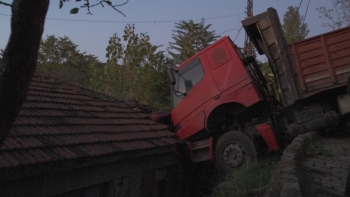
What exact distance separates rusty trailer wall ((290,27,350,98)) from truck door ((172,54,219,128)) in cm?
203

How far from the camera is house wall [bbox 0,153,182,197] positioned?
630cm

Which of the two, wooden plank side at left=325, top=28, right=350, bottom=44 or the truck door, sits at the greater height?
wooden plank side at left=325, top=28, right=350, bottom=44

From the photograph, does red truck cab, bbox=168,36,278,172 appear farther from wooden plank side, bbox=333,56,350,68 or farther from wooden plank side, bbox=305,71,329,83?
wooden plank side, bbox=333,56,350,68

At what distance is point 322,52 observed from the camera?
9.01 metres

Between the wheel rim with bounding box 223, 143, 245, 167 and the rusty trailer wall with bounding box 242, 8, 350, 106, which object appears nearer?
the rusty trailer wall with bounding box 242, 8, 350, 106

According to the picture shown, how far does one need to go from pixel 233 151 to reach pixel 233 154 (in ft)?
0.23

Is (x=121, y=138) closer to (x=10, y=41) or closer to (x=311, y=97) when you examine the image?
(x=311, y=97)

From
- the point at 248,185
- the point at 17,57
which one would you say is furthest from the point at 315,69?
the point at 17,57

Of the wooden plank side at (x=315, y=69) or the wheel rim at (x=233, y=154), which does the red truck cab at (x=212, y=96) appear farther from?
the wooden plank side at (x=315, y=69)

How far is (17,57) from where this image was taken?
8.94 feet

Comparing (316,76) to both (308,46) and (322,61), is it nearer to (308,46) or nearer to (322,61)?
(322,61)

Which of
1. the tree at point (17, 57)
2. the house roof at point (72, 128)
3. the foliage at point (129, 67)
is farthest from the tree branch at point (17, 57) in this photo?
the foliage at point (129, 67)

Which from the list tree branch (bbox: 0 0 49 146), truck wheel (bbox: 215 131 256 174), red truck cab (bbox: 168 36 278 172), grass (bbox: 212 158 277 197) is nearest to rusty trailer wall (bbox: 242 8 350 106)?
red truck cab (bbox: 168 36 278 172)

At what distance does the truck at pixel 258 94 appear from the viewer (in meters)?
9.05
